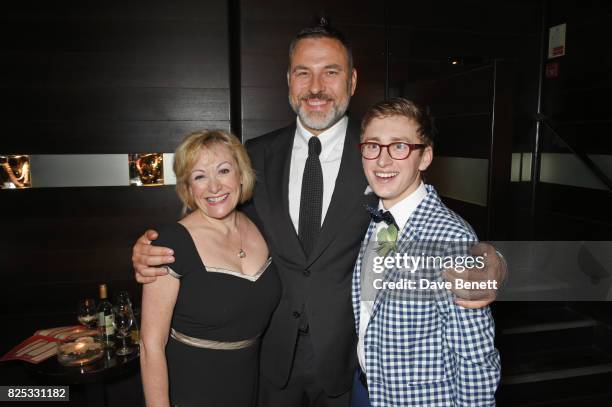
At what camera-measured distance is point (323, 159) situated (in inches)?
75.9

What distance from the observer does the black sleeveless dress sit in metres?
1.55

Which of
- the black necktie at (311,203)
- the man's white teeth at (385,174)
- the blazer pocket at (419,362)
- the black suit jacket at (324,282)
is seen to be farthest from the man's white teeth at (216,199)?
the blazer pocket at (419,362)

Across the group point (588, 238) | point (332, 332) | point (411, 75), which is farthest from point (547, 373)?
point (411, 75)

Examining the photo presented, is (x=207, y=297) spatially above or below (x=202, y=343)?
above

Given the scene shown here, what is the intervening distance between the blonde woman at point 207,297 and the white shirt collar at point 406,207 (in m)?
0.57

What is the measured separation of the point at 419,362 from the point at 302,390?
2.25ft

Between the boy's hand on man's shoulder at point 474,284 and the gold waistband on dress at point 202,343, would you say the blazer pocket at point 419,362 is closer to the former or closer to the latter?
the boy's hand on man's shoulder at point 474,284

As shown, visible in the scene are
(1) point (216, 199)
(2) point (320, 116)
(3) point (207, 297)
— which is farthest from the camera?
(2) point (320, 116)

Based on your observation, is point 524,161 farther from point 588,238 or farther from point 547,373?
point 547,373

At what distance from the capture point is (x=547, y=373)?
3125 mm

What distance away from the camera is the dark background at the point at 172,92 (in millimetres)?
3779

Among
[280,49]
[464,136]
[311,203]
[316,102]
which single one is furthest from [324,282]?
[464,136]

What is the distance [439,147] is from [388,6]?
74.7 inches

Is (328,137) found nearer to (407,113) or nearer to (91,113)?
(407,113)
